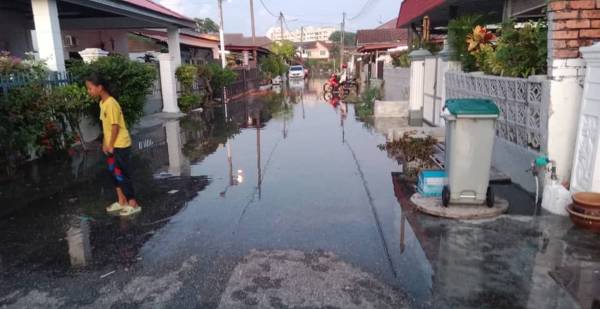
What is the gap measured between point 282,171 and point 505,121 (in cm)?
356

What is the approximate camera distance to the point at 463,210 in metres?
5.10

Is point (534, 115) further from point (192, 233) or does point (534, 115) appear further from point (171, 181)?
point (171, 181)

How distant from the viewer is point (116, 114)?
5223 millimetres

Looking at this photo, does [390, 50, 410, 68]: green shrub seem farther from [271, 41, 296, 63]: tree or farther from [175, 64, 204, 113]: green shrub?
[271, 41, 296, 63]: tree

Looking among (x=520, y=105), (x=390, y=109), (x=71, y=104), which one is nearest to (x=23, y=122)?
(x=71, y=104)

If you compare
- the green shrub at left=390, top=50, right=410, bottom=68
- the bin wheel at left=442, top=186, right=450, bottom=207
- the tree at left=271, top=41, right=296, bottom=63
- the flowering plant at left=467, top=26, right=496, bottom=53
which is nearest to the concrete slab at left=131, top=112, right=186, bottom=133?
the green shrub at left=390, top=50, right=410, bottom=68

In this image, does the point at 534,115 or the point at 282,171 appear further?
the point at 282,171

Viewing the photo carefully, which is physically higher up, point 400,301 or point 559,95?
point 559,95

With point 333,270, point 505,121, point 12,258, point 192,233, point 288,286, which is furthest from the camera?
point 505,121

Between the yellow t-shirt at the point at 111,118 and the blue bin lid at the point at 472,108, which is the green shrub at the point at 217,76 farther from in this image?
the blue bin lid at the point at 472,108

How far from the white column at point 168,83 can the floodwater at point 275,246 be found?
8355mm

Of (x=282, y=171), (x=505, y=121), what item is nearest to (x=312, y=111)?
(x=282, y=171)

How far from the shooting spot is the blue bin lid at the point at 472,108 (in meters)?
4.99

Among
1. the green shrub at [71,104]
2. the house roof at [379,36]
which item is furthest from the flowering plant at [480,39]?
the house roof at [379,36]
